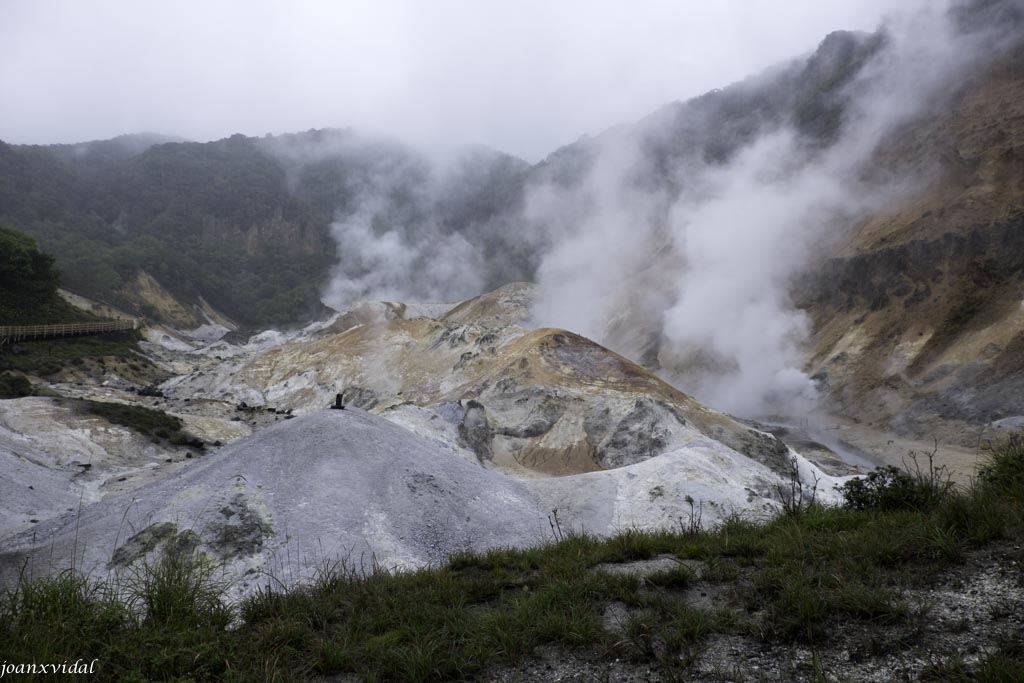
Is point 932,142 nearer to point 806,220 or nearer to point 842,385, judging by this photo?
point 806,220

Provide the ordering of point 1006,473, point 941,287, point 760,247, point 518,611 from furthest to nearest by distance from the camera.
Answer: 1. point 760,247
2. point 941,287
3. point 1006,473
4. point 518,611

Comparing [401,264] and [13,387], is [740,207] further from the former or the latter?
[401,264]

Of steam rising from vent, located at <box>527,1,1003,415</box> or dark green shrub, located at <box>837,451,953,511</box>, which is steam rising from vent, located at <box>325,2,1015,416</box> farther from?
dark green shrub, located at <box>837,451,953,511</box>

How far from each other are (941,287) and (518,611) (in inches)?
1466

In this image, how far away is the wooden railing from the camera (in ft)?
126

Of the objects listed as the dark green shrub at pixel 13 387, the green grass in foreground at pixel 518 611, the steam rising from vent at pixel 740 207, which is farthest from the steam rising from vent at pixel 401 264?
the green grass in foreground at pixel 518 611

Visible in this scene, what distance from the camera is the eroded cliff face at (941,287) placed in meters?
27.1

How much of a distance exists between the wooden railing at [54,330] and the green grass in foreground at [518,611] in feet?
142

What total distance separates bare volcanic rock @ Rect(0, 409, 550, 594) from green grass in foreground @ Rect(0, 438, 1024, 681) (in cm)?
268

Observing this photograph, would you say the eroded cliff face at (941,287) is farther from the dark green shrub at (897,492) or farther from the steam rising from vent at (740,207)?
the dark green shrub at (897,492)

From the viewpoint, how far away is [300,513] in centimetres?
866

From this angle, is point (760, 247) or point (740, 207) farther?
point (740, 207)

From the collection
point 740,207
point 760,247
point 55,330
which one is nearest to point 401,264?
point 55,330

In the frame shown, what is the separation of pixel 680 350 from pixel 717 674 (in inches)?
1562
